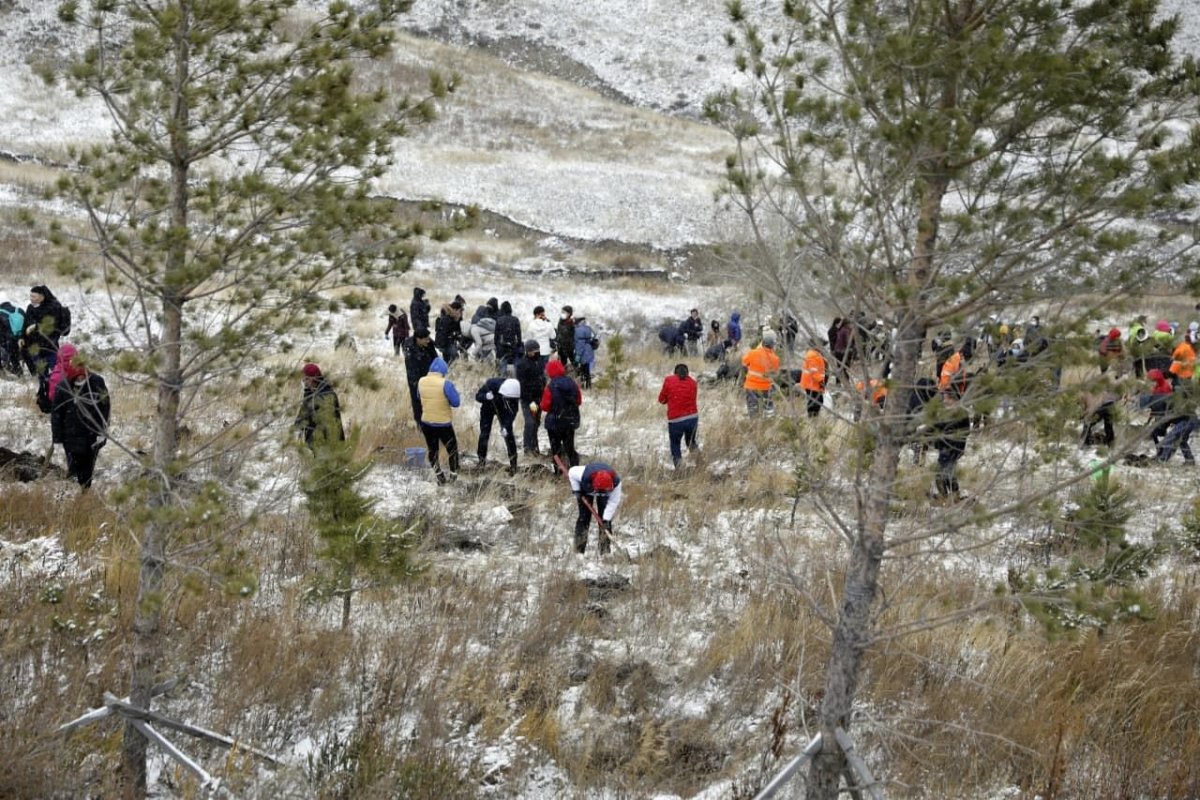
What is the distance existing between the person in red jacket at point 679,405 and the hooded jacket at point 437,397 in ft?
8.12

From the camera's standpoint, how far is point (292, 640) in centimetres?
600

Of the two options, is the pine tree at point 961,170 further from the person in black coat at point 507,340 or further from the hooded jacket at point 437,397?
the person in black coat at point 507,340

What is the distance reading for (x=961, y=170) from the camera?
3.87 meters

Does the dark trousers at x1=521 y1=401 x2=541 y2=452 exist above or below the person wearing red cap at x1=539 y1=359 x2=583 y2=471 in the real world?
below

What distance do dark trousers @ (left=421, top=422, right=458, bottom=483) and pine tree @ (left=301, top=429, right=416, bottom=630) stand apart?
13.0 ft

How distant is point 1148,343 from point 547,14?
63.2 metres

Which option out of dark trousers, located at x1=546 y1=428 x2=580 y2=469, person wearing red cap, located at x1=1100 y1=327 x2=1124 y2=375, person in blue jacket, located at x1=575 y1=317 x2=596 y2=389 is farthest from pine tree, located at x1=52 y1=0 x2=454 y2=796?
person in blue jacket, located at x1=575 y1=317 x2=596 y2=389

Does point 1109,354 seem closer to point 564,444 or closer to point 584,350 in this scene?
point 564,444

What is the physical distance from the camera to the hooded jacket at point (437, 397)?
396 inches

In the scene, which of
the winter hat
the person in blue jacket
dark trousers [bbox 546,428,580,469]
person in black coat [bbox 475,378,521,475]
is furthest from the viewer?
the person in blue jacket

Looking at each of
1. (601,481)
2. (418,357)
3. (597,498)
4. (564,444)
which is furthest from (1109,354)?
(418,357)

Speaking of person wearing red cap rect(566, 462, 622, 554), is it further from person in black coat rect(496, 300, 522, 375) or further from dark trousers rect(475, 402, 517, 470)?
person in black coat rect(496, 300, 522, 375)

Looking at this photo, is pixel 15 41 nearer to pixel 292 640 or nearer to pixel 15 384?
pixel 15 384

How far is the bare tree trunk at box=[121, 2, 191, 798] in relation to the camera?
439 centimetres
